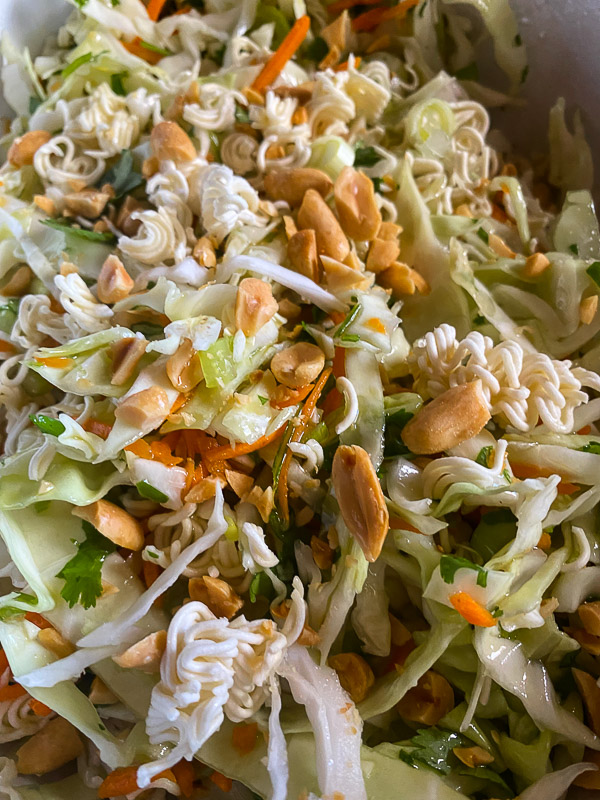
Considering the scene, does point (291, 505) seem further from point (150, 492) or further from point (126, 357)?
point (126, 357)

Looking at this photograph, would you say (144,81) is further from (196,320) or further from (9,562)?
(9,562)

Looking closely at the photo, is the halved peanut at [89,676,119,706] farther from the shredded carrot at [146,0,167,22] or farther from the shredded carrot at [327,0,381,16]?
the shredded carrot at [327,0,381,16]

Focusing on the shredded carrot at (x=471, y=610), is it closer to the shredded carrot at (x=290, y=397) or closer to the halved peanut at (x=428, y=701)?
the halved peanut at (x=428, y=701)

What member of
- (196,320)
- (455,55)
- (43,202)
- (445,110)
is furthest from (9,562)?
(455,55)

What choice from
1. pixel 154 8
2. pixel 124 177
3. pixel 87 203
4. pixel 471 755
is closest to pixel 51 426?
pixel 87 203

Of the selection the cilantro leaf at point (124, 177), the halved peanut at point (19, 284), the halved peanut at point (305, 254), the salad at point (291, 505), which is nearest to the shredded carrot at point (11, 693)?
the salad at point (291, 505)
